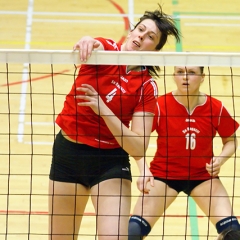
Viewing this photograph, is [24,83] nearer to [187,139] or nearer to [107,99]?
[187,139]

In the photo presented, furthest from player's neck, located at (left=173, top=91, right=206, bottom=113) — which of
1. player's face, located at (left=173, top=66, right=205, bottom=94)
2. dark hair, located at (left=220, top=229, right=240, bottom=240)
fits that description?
dark hair, located at (left=220, top=229, right=240, bottom=240)

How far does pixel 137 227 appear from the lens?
17.1ft

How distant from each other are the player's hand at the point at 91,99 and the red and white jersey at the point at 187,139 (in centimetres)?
132

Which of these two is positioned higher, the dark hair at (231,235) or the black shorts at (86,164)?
the black shorts at (86,164)

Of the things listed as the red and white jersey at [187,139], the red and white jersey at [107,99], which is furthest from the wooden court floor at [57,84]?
the red and white jersey at [107,99]

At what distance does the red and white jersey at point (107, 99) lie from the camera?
4449mm

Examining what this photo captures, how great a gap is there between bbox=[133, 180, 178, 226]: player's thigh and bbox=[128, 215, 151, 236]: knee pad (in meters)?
0.04

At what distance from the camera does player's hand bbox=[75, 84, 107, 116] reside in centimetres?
418

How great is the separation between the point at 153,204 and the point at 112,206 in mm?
1053

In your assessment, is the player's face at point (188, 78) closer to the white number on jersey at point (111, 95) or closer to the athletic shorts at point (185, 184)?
the athletic shorts at point (185, 184)

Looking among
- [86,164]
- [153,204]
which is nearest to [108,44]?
[86,164]

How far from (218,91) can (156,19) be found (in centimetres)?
428

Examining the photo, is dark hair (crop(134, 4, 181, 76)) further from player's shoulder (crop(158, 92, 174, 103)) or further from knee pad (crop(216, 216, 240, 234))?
knee pad (crop(216, 216, 240, 234))

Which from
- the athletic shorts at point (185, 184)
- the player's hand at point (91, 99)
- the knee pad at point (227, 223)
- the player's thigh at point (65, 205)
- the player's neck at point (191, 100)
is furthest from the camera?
the player's neck at point (191, 100)
